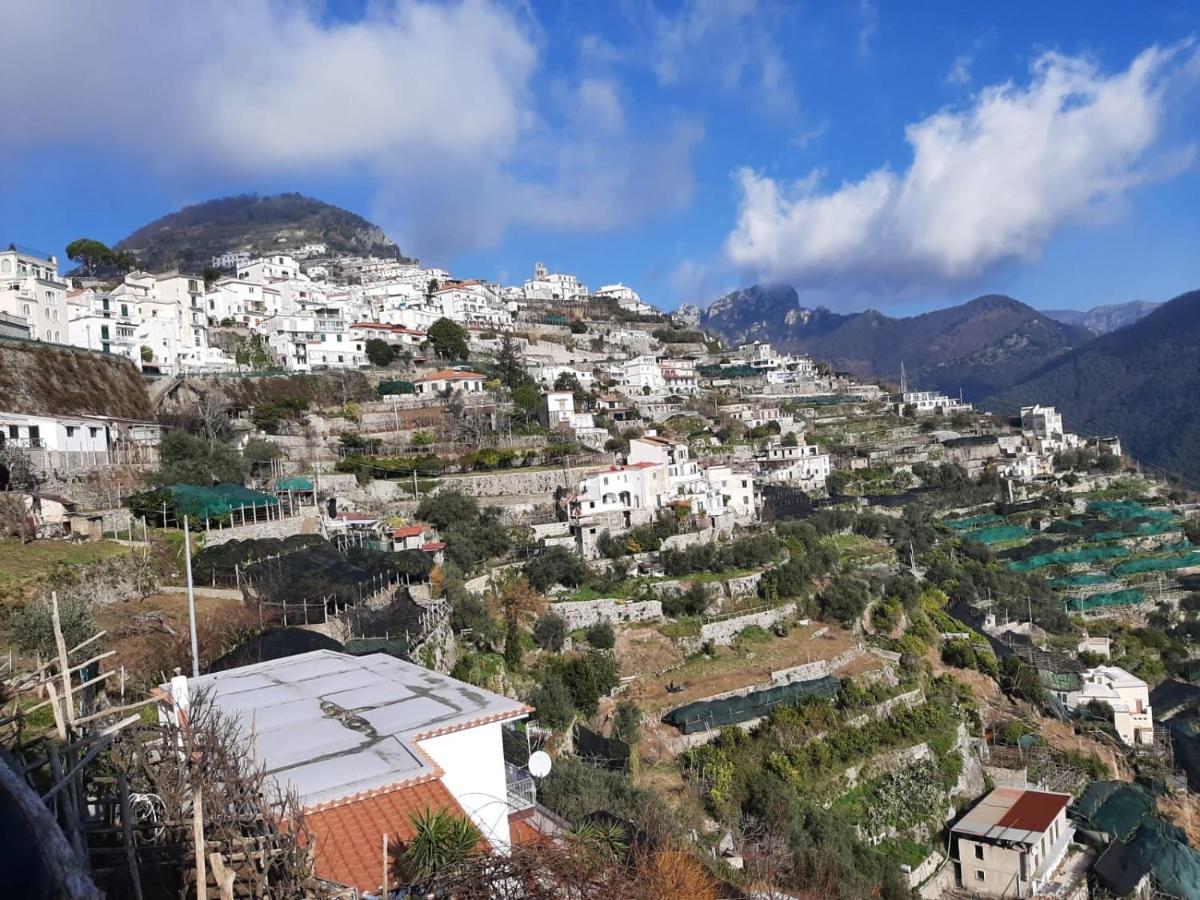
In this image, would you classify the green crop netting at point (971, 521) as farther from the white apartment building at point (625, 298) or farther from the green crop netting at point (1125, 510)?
the white apartment building at point (625, 298)

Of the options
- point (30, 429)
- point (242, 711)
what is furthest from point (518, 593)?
point (30, 429)

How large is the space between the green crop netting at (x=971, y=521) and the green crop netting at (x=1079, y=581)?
6136 millimetres

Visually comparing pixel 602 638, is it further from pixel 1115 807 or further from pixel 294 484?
pixel 294 484

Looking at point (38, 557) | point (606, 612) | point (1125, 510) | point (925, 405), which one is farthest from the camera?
point (925, 405)

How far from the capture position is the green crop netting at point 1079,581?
39156 millimetres

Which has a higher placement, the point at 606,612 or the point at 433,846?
the point at 433,846

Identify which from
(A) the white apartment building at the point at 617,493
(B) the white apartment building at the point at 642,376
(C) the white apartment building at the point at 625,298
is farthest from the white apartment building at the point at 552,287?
(A) the white apartment building at the point at 617,493

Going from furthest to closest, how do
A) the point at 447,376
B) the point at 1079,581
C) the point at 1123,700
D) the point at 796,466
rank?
the point at 447,376 < the point at 796,466 < the point at 1079,581 < the point at 1123,700

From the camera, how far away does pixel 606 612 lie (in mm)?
23875

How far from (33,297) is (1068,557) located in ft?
174

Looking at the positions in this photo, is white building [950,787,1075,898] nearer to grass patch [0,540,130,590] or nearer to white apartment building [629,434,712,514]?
white apartment building [629,434,712,514]

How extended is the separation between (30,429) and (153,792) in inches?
977

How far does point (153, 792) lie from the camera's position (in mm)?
6641

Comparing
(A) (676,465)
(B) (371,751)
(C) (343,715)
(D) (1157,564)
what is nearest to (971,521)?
(D) (1157,564)
